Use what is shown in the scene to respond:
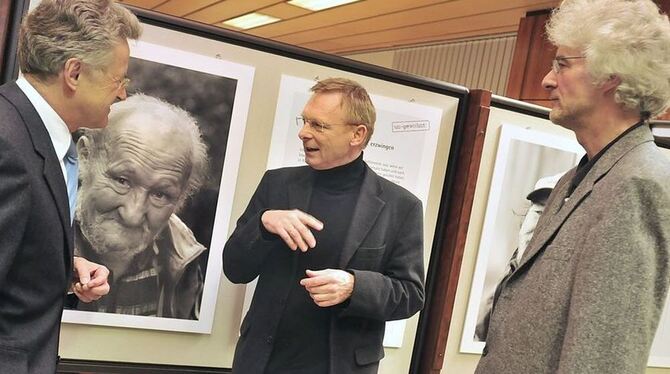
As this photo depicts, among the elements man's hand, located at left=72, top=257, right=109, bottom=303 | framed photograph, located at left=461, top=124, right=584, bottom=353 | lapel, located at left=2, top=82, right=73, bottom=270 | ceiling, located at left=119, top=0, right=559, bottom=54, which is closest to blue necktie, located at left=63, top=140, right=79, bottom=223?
lapel, located at left=2, top=82, right=73, bottom=270

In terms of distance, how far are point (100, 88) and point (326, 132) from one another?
2.31 ft

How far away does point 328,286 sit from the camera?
5.95 feet

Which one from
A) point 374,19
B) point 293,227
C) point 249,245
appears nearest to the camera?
point 293,227

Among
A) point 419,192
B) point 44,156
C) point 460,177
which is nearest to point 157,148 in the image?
point 44,156

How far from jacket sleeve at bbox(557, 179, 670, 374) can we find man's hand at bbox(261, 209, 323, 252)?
2.34 ft

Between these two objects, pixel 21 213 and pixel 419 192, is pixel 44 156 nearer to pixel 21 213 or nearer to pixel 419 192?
pixel 21 213

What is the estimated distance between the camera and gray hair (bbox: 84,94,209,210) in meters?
2.01

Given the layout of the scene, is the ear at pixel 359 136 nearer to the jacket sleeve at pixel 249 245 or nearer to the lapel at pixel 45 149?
the jacket sleeve at pixel 249 245

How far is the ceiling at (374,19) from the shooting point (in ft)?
23.2

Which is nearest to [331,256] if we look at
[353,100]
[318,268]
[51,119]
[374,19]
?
[318,268]

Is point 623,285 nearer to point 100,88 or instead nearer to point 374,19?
point 100,88

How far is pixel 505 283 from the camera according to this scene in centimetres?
166

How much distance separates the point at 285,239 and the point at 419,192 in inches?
31.8

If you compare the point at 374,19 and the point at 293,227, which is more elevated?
the point at 374,19
